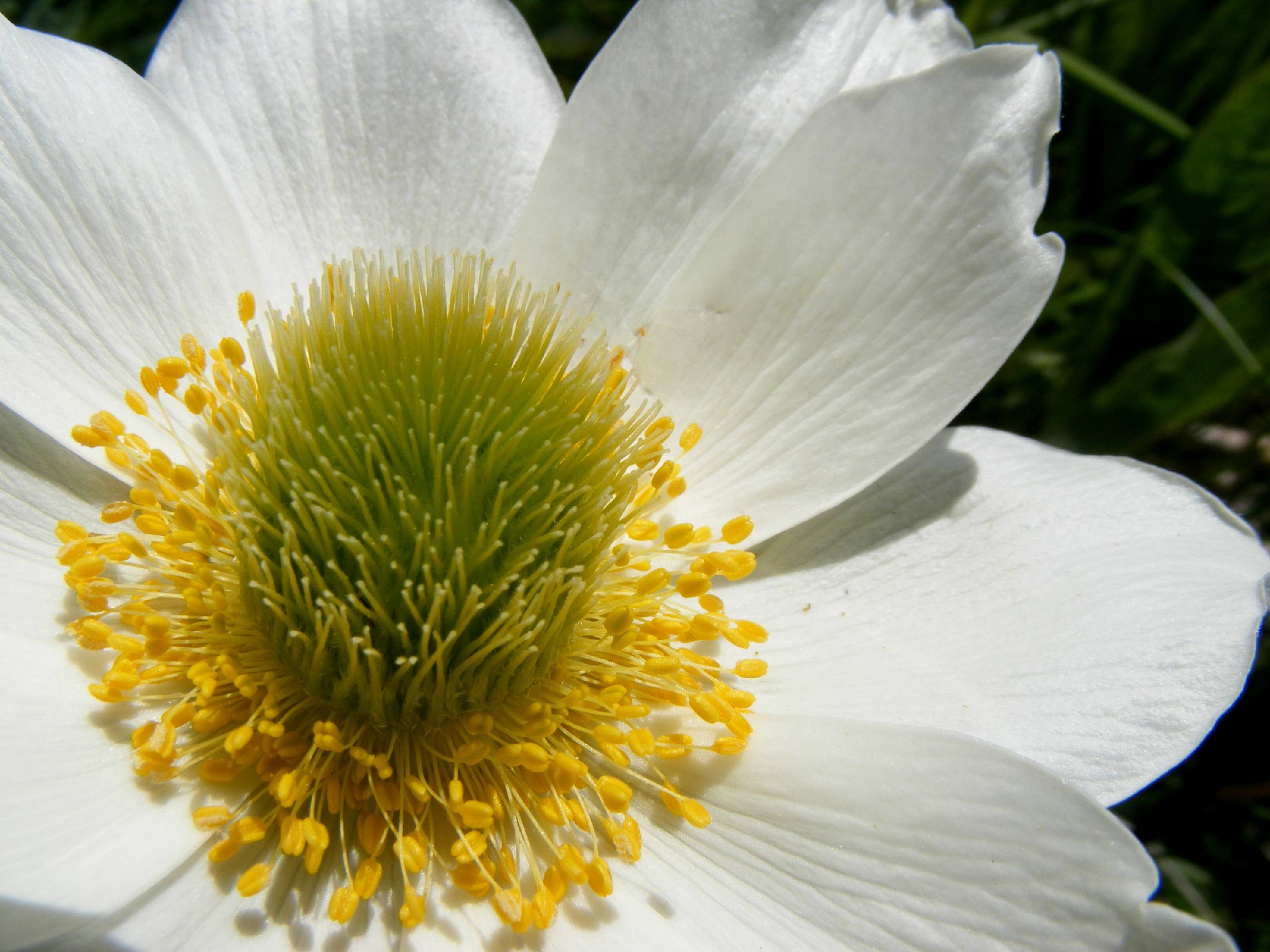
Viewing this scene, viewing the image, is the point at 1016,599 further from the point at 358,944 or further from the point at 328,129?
the point at 328,129

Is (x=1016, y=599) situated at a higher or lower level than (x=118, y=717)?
lower

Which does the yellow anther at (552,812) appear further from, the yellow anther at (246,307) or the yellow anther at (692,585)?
the yellow anther at (246,307)

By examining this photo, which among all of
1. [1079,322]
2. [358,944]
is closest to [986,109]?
[1079,322]

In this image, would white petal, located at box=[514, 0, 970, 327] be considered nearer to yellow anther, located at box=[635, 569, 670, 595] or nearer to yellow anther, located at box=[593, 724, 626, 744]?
yellow anther, located at box=[635, 569, 670, 595]

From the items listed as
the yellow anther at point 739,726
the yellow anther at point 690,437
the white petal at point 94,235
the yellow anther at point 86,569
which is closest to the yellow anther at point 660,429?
the yellow anther at point 690,437

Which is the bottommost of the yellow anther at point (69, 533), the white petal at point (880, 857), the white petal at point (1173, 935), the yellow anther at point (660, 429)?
the white petal at point (1173, 935)

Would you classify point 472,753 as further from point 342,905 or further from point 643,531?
point 643,531

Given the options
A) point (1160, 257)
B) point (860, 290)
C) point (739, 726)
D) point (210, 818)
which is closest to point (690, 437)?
point (860, 290)
